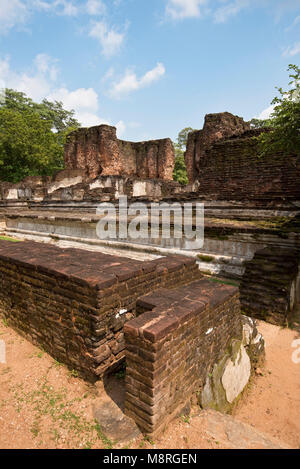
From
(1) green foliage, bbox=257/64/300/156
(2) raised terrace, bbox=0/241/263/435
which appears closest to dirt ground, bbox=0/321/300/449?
(2) raised terrace, bbox=0/241/263/435

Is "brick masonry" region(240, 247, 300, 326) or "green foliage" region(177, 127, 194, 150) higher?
"green foliage" region(177, 127, 194, 150)

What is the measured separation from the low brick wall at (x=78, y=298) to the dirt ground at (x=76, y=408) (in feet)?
0.51

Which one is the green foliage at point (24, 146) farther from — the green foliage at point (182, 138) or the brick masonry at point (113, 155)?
the green foliage at point (182, 138)

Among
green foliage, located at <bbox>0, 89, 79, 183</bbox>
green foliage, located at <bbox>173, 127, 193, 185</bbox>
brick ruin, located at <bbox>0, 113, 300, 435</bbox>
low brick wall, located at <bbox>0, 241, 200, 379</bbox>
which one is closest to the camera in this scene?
brick ruin, located at <bbox>0, 113, 300, 435</bbox>

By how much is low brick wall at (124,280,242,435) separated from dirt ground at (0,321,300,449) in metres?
0.18

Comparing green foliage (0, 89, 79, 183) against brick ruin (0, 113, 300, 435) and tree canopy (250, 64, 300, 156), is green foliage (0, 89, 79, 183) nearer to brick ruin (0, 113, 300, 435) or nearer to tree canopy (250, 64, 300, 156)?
brick ruin (0, 113, 300, 435)

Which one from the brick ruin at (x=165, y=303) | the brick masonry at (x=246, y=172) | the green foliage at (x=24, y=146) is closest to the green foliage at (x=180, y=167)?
the green foliage at (x=24, y=146)

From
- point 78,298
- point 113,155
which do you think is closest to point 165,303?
point 78,298

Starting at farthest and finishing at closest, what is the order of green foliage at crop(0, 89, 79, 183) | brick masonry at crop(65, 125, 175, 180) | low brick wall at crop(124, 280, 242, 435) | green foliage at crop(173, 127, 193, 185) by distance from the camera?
1. green foliage at crop(173, 127, 193, 185)
2. brick masonry at crop(65, 125, 175, 180)
3. green foliage at crop(0, 89, 79, 183)
4. low brick wall at crop(124, 280, 242, 435)

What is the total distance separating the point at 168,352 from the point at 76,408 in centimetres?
95

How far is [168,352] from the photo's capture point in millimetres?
1649

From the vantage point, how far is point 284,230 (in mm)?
3994

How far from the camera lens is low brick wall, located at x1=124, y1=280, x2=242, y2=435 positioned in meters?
1.58
